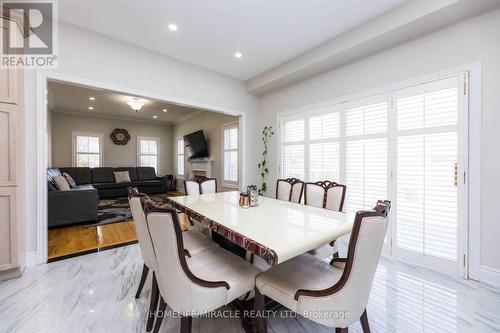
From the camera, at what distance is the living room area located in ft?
12.1

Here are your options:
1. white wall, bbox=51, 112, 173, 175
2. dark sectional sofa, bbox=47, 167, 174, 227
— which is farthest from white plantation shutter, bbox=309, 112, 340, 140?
white wall, bbox=51, 112, 173, 175

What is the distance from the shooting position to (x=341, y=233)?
1396 mm

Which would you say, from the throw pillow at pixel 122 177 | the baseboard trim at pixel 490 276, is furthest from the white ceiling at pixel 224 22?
the throw pillow at pixel 122 177

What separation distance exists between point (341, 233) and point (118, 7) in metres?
3.13

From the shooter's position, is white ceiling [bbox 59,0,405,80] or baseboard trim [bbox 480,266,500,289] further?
white ceiling [bbox 59,0,405,80]

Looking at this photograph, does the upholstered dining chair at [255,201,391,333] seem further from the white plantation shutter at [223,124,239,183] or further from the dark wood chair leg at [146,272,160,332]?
the white plantation shutter at [223,124,239,183]

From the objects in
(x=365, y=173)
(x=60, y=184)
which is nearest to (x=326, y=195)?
(x=365, y=173)

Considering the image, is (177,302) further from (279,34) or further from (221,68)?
(221,68)

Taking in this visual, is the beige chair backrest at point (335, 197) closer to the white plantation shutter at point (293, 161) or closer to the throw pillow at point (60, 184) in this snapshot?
the white plantation shutter at point (293, 161)

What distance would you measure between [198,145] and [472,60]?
5.82 m

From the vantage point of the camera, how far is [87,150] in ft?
23.6

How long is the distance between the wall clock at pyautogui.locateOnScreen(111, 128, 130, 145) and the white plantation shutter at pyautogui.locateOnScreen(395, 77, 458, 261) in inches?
325

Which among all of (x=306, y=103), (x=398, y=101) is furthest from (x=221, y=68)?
(x=398, y=101)

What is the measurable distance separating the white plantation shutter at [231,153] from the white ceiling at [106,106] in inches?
69.6
